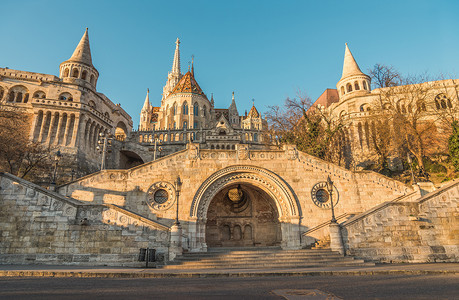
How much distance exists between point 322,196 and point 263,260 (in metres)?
7.55

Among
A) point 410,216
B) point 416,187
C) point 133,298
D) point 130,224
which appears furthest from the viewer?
point 416,187

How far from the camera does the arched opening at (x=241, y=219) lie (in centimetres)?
2058

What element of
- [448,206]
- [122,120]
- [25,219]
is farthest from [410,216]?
[122,120]

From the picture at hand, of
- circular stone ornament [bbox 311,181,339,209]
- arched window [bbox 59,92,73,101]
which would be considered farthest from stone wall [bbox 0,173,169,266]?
arched window [bbox 59,92,73,101]

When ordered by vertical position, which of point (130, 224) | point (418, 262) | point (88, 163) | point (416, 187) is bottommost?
point (418, 262)

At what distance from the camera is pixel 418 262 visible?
1366cm

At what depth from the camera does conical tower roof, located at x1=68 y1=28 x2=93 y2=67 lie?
142 ft

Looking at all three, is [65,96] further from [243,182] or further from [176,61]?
[176,61]

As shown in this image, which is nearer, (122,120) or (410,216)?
(410,216)

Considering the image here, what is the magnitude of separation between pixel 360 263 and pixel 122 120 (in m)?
49.3

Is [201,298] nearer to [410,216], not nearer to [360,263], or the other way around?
[360,263]

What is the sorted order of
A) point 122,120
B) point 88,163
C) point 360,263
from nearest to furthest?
point 360,263
point 88,163
point 122,120

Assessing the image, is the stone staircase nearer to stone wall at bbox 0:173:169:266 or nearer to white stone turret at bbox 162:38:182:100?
stone wall at bbox 0:173:169:266

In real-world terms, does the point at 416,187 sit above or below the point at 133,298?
above
